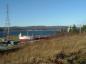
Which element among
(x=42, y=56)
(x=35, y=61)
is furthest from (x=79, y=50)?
(x=35, y=61)

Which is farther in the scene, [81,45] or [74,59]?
[81,45]

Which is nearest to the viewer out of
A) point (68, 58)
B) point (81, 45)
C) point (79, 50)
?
point (68, 58)

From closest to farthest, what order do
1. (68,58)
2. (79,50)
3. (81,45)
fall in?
(68,58), (79,50), (81,45)

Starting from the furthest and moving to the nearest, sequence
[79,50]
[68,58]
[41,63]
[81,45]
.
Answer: [81,45]
[79,50]
[68,58]
[41,63]

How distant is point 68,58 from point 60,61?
0.70 metres

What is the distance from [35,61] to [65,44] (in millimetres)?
4501

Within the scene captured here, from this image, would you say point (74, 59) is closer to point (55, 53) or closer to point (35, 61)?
point (55, 53)

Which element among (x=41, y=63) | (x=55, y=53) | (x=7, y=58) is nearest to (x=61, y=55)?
(x=55, y=53)

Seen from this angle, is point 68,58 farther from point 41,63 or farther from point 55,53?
point 41,63

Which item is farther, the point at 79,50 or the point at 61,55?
the point at 79,50

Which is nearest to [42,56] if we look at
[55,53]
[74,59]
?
[55,53]

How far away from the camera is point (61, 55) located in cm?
1246

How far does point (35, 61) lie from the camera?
1151 centimetres

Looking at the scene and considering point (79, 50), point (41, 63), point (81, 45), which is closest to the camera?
point (41, 63)
